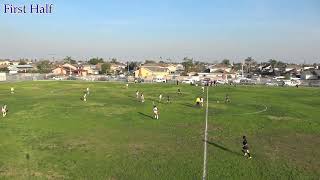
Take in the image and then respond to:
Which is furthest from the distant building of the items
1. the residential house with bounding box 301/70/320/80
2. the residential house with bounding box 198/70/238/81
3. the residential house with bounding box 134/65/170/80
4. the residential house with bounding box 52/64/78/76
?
the residential house with bounding box 301/70/320/80

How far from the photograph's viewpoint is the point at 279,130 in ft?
128

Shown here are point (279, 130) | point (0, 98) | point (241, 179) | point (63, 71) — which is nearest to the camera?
point (241, 179)

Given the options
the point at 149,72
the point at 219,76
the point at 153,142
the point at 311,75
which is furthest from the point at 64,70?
the point at 153,142

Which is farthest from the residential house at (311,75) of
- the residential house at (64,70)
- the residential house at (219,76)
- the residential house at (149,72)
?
the residential house at (64,70)

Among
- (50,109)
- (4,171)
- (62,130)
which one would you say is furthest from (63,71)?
(4,171)

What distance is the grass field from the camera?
83.9 ft

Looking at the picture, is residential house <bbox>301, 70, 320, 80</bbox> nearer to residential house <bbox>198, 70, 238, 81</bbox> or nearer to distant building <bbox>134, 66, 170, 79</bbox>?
residential house <bbox>198, 70, 238, 81</bbox>

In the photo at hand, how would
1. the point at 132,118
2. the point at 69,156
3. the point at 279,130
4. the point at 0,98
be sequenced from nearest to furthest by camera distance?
the point at 69,156 < the point at 279,130 < the point at 132,118 < the point at 0,98

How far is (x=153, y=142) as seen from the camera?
109 ft

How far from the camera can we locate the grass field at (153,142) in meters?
25.6

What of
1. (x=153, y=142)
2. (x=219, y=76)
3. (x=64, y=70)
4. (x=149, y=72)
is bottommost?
(x=153, y=142)

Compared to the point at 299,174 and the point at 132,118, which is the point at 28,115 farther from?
the point at 299,174

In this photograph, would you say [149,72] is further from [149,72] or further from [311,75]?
[311,75]

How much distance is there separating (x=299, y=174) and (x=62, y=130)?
67.6 feet
